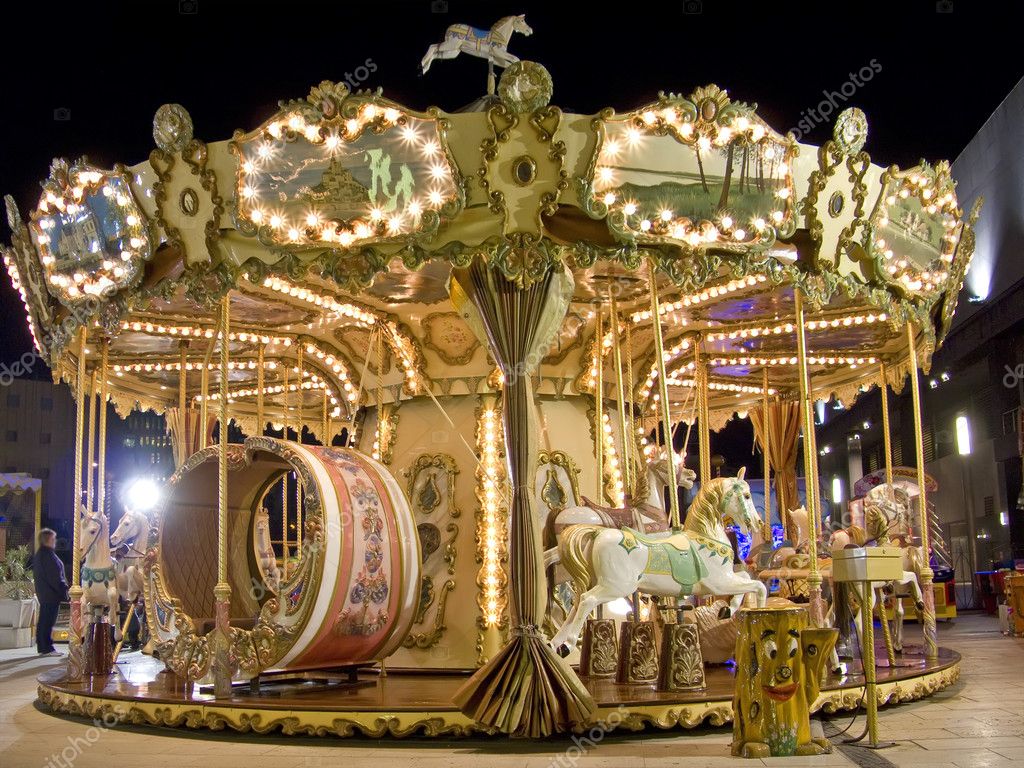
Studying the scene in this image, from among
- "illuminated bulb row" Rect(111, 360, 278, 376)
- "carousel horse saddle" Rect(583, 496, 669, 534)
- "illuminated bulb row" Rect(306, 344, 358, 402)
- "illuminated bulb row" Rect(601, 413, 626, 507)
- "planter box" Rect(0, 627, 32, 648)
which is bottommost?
"planter box" Rect(0, 627, 32, 648)

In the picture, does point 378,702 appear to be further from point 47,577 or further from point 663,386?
point 47,577

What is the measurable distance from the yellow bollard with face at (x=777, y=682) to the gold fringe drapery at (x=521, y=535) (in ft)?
3.56

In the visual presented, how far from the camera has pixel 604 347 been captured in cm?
1128

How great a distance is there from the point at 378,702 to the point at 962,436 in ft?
70.8

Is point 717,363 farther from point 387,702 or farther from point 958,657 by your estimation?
point 387,702

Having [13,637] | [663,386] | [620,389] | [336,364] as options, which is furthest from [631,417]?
[13,637]

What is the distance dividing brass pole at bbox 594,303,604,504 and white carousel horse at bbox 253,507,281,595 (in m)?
3.16

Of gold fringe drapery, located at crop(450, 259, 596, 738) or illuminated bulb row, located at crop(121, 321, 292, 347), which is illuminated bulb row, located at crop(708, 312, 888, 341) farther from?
illuminated bulb row, located at crop(121, 321, 292, 347)

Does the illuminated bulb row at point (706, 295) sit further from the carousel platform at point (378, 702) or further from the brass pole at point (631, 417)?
the carousel platform at point (378, 702)

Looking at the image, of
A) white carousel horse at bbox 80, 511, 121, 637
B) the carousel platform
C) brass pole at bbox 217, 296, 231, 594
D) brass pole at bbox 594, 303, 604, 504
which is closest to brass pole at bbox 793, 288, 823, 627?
the carousel platform

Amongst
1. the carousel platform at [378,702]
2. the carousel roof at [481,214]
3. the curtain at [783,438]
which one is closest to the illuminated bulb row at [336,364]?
the carousel roof at [481,214]

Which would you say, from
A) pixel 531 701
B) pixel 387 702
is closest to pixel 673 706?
pixel 531 701

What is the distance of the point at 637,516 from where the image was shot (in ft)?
31.4

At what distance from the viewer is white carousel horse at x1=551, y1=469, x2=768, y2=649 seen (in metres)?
8.35
